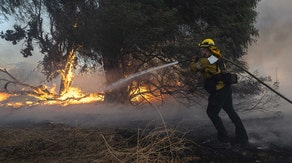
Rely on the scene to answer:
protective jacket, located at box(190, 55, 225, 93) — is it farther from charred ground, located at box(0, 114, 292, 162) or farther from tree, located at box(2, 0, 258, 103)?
tree, located at box(2, 0, 258, 103)

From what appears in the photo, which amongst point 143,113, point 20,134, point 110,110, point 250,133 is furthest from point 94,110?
point 250,133

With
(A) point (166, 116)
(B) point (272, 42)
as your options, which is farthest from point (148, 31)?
(B) point (272, 42)

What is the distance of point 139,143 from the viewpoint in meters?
5.45

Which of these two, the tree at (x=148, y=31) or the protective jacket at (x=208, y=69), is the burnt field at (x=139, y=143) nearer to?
the protective jacket at (x=208, y=69)

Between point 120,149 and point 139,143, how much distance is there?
401mm

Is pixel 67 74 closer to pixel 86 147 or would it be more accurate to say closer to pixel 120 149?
pixel 86 147

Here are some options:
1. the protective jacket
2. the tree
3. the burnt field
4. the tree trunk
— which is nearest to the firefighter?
the protective jacket

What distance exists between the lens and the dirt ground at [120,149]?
4707mm

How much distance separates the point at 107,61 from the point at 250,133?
5462 mm

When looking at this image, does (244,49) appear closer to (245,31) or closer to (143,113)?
(245,31)

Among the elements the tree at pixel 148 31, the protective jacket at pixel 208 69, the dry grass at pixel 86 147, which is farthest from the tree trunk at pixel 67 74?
the protective jacket at pixel 208 69

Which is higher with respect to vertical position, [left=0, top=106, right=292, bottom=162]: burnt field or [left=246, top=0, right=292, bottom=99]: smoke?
[left=246, top=0, right=292, bottom=99]: smoke

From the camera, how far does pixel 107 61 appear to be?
35.0ft

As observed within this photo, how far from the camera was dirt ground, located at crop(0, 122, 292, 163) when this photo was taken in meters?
4.71
